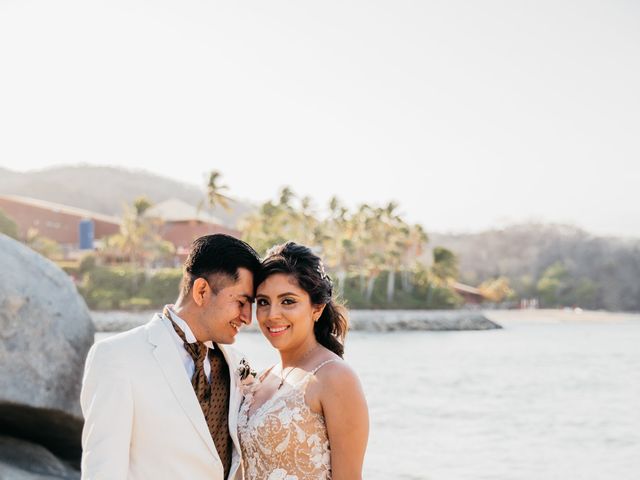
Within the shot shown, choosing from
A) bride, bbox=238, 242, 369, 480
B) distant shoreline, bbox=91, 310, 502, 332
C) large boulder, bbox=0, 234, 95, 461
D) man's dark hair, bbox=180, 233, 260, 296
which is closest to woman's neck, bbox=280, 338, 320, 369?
bride, bbox=238, 242, 369, 480

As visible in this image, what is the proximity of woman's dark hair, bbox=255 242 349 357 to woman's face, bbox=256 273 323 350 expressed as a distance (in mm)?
25

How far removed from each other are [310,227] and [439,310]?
11.6 metres

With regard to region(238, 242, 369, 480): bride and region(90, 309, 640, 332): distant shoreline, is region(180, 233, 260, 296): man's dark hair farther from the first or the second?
region(90, 309, 640, 332): distant shoreline

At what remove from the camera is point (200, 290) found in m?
2.80

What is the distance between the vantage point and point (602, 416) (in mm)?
20578

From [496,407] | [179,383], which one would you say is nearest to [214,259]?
[179,383]

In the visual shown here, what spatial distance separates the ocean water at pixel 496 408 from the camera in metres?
12.5

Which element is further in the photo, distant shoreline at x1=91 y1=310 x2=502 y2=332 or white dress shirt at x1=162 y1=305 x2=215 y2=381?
distant shoreline at x1=91 y1=310 x2=502 y2=332

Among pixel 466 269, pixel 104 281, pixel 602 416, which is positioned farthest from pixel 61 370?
pixel 466 269

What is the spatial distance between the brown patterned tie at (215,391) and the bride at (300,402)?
0.28 meters

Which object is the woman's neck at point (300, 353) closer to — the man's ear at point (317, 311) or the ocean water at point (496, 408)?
the man's ear at point (317, 311)

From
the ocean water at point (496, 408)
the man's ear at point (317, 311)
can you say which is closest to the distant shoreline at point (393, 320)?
the ocean water at point (496, 408)

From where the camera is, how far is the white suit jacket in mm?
2541

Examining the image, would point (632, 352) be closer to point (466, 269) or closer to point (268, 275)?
point (268, 275)
